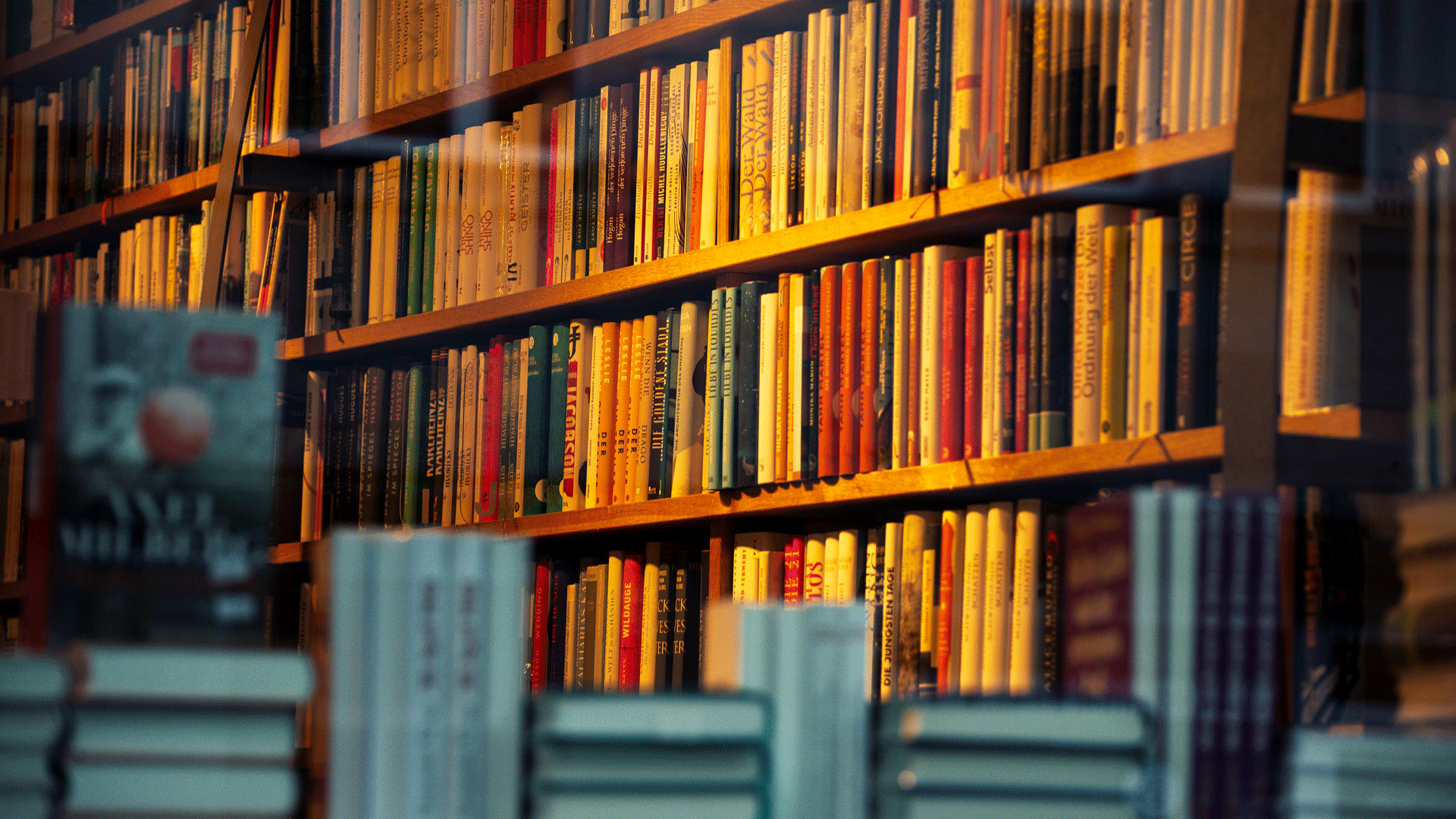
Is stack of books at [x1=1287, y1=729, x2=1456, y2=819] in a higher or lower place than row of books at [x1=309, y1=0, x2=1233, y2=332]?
lower

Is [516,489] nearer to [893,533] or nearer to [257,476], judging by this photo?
[893,533]

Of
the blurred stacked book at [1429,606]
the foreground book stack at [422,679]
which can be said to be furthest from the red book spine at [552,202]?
the foreground book stack at [422,679]

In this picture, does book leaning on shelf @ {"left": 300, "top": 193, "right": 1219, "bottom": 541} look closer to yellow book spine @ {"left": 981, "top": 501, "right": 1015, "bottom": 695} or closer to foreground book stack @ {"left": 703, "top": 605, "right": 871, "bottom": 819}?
yellow book spine @ {"left": 981, "top": 501, "right": 1015, "bottom": 695}

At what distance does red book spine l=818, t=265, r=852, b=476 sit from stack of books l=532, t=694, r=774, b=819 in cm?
101

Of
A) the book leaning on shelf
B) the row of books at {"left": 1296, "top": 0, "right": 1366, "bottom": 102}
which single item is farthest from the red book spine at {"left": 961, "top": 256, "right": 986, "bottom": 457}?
the row of books at {"left": 1296, "top": 0, "right": 1366, "bottom": 102}

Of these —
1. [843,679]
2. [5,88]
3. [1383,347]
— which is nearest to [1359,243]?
[1383,347]

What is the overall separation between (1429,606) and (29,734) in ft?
Result: 2.87

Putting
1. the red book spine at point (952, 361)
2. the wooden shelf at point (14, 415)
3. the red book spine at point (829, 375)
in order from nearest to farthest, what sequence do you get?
the wooden shelf at point (14, 415) < the red book spine at point (952, 361) < the red book spine at point (829, 375)

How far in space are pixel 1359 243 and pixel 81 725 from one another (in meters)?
1.14

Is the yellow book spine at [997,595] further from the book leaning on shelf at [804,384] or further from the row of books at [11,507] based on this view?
the row of books at [11,507]

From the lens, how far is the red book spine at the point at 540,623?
2.15 meters

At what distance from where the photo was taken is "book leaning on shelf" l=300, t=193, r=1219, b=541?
161 cm

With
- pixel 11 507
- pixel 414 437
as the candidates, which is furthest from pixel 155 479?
pixel 414 437

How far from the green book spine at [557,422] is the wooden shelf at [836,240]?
4cm
